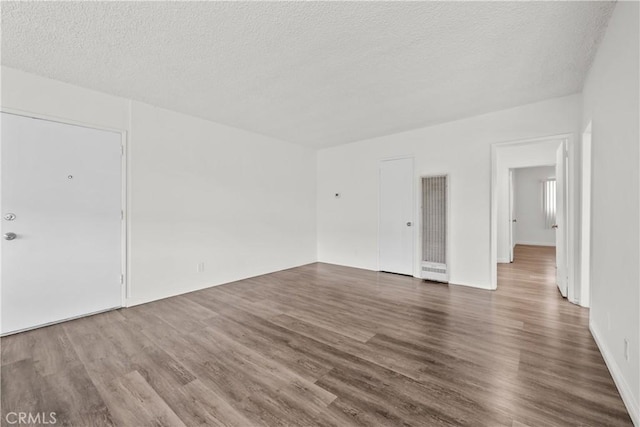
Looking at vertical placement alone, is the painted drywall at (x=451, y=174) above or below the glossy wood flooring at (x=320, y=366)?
above

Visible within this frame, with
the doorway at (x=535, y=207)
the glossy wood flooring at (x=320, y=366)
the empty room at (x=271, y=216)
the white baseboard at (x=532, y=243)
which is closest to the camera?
the glossy wood flooring at (x=320, y=366)

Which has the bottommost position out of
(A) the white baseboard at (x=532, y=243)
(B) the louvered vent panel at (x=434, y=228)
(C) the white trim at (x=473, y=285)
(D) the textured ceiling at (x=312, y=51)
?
(C) the white trim at (x=473, y=285)

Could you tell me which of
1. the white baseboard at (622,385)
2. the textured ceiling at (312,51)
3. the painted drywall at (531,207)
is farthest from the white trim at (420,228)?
the painted drywall at (531,207)

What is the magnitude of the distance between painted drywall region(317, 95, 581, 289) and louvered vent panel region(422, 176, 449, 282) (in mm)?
122

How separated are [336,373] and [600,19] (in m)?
3.37

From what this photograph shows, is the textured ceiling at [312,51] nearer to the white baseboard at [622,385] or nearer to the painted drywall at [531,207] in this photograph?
the white baseboard at [622,385]

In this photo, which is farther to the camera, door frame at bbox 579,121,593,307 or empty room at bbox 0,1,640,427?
door frame at bbox 579,121,593,307

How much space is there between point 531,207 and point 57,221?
11914mm

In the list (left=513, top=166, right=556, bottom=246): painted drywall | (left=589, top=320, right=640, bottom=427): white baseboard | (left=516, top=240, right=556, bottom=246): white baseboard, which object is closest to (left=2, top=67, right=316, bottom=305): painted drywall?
(left=589, top=320, right=640, bottom=427): white baseboard

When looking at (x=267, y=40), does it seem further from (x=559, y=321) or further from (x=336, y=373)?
(x=559, y=321)

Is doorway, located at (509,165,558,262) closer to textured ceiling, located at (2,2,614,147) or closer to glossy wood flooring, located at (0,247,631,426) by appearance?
glossy wood flooring, located at (0,247,631,426)

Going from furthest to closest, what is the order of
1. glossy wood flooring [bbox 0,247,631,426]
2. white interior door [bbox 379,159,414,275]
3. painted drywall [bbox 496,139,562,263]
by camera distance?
1. painted drywall [bbox 496,139,562,263]
2. white interior door [bbox 379,159,414,275]
3. glossy wood flooring [bbox 0,247,631,426]

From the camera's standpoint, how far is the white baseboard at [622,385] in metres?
1.49

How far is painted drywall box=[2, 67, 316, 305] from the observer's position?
3119 millimetres
